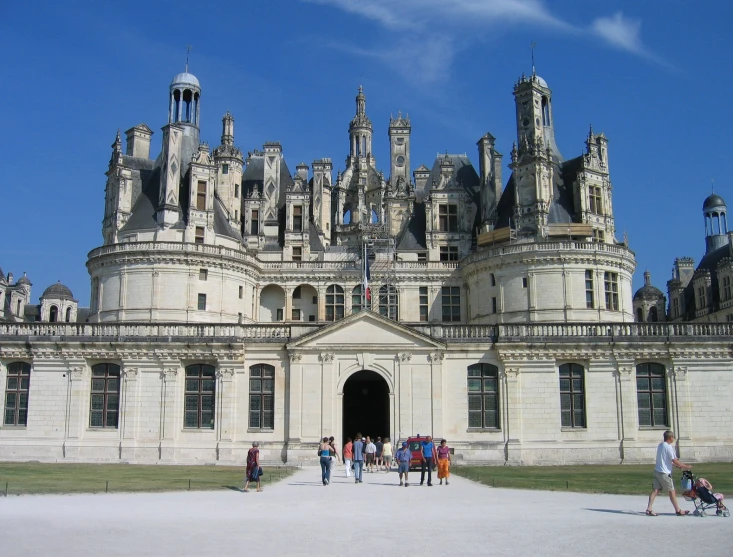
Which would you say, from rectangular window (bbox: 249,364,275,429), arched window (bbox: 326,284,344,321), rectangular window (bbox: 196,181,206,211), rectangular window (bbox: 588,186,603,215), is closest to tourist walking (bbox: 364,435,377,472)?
rectangular window (bbox: 249,364,275,429)

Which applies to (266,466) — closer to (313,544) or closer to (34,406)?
(34,406)

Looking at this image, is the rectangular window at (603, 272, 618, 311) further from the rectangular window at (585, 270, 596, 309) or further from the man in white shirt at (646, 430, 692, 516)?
the man in white shirt at (646, 430, 692, 516)

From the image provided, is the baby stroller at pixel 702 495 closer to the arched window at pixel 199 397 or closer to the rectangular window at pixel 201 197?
the arched window at pixel 199 397

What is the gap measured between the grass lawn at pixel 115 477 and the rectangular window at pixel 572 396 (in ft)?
49.5

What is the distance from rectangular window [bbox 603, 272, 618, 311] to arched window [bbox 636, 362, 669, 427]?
47.2 feet

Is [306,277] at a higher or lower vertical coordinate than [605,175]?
lower

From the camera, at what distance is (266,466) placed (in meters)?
38.4

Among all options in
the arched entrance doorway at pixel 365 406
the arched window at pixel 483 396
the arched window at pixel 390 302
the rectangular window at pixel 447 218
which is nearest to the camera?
the arched window at pixel 483 396

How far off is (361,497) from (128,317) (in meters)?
36.1

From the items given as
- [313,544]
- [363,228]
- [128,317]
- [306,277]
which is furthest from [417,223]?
[313,544]

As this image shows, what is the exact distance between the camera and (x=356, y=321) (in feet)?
136

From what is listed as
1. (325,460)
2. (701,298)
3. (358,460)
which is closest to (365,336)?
(358,460)

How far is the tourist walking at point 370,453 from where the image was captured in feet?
112

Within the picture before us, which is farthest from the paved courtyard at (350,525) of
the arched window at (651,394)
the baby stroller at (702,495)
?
the arched window at (651,394)
